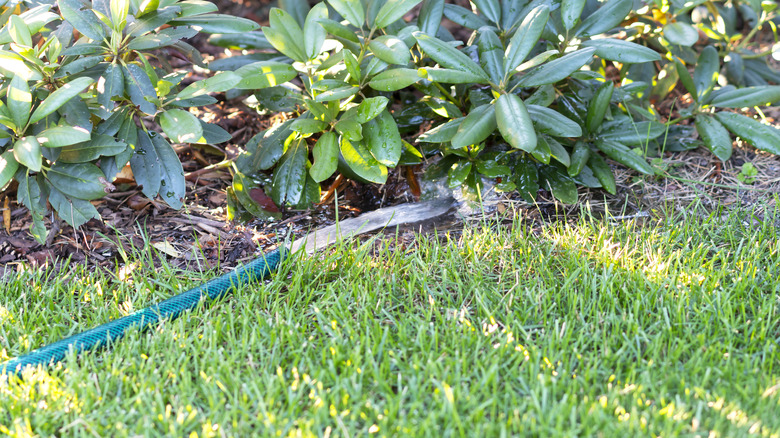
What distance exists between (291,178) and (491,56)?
0.90m

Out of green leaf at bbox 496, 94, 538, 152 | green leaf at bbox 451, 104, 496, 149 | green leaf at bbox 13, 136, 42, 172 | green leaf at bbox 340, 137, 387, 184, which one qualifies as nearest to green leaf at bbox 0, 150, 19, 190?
green leaf at bbox 13, 136, 42, 172

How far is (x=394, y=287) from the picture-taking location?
1.92 meters

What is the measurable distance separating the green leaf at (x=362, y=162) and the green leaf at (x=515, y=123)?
0.46m

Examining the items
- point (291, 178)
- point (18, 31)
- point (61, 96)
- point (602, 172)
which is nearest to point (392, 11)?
point (291, 178)

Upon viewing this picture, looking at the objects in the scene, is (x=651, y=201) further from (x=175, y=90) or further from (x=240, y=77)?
(x=175, y=90)

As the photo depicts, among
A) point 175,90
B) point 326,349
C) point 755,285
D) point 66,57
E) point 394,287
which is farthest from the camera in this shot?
point 175,90

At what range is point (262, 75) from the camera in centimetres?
210

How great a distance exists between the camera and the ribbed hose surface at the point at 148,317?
163 centimetres

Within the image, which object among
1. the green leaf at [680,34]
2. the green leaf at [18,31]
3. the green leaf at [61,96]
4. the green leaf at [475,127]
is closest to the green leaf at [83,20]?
the green leaf at [18,31]

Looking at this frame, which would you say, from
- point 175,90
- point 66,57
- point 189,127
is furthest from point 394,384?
point 66,57

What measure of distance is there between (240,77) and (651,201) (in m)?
1.68

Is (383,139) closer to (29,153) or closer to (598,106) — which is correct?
(598,106)

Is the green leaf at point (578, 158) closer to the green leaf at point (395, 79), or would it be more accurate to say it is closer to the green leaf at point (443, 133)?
the green leaf at point (443, 133)

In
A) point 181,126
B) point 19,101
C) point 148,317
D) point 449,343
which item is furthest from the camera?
point 181,126
